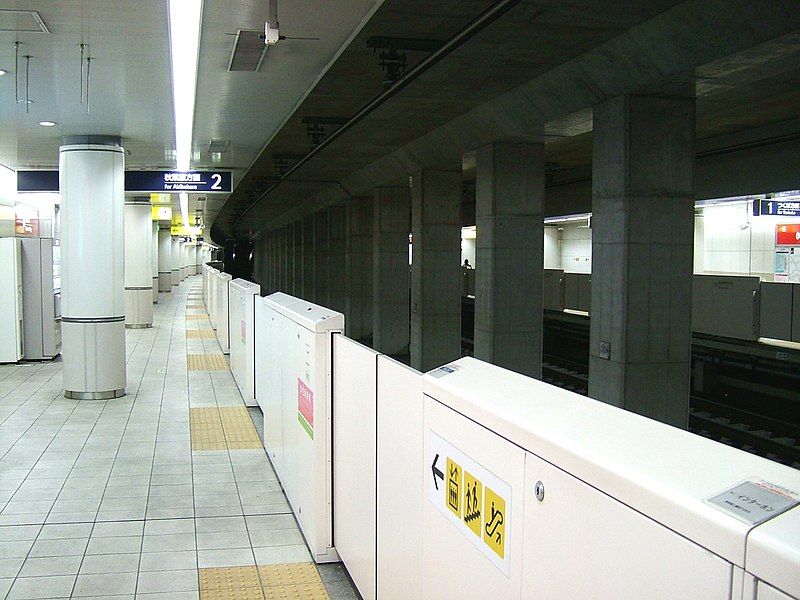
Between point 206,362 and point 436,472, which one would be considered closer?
point 436,472

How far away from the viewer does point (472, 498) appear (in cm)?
252

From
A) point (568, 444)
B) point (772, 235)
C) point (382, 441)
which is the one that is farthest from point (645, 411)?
point (772, 235)

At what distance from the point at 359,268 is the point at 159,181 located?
8590mm

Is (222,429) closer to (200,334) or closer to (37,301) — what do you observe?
(37,301)

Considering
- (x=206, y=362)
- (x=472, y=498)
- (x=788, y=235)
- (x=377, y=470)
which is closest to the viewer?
(x=472, y=498)

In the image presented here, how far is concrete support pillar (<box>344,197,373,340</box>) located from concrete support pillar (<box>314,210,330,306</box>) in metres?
5.43

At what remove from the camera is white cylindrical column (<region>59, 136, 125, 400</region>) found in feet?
34.1

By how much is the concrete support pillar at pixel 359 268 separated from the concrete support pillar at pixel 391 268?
2767mm

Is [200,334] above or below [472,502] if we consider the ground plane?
below

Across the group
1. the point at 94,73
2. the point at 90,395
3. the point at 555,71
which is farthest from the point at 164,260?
the point at 555,71

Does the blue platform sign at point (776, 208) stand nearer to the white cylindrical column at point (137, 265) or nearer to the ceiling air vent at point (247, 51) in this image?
the ceiling air vent at point (247, 51)

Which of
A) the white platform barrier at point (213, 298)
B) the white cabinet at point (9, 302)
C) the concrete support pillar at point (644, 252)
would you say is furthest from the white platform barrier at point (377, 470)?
the white platform barrier at point (213, 298)

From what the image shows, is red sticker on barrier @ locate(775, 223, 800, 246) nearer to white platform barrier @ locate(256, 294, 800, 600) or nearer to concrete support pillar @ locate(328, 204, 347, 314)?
concrete support pillar @ locate(328, 204, 347, 314)

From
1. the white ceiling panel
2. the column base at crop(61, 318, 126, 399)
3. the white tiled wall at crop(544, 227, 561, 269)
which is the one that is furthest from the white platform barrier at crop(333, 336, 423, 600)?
the white tiled wall at crop(544, 227, 561, 269)
